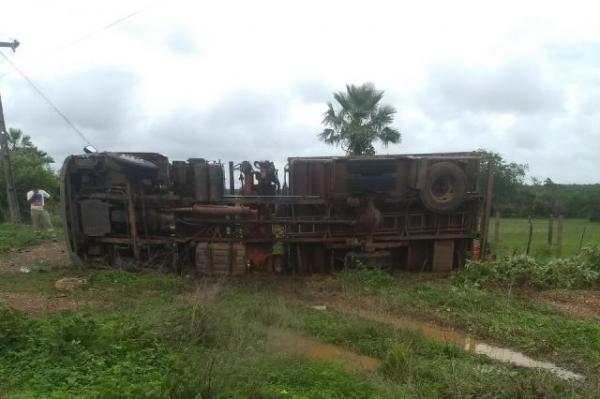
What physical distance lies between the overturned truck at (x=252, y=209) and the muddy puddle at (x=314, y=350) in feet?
15.0

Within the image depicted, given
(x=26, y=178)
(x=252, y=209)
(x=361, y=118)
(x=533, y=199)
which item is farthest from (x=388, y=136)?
(x=533, y=199)

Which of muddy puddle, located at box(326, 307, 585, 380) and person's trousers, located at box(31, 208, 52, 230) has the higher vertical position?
person's trousers, located at box(31, 208, 52, 230)

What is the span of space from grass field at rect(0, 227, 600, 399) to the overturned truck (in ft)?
5.11

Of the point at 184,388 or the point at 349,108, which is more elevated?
the point at 349,108

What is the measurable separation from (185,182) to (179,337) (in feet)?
20.4

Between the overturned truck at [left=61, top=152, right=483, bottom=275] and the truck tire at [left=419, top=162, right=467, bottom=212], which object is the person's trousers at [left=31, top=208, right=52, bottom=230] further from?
the truck tire at [left=419, top=162, right=467, bottom=212]

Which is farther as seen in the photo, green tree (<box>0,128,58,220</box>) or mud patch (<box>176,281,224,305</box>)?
green tree (<box>0,128,58,220</box>)

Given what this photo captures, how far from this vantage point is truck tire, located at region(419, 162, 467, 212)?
1155 cm

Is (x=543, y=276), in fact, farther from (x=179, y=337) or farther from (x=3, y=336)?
(x=3, y=336)

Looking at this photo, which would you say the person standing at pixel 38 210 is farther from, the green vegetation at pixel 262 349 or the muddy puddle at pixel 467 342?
the muddy puddle at pixel 467 342

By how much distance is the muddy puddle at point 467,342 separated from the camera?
18.9 ft

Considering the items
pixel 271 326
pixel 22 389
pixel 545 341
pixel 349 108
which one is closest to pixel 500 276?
pixel 545 341

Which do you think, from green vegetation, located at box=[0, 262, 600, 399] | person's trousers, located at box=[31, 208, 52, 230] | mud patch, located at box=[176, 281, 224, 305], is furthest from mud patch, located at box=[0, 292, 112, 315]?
person's trousers, located at box=[31, 208, 52, 230]

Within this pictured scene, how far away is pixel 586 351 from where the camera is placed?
6.15 m
